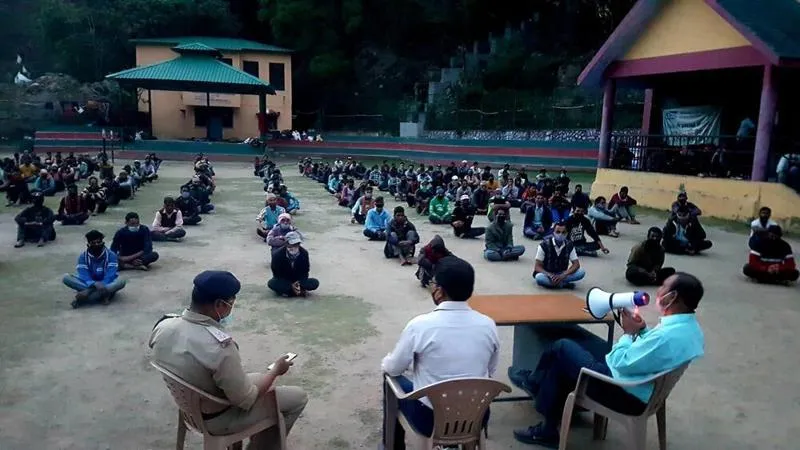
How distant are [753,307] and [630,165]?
12.7 metres

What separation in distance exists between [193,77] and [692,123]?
24.9 metres

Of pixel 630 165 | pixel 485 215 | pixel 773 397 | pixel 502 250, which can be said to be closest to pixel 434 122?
pixel 630 165

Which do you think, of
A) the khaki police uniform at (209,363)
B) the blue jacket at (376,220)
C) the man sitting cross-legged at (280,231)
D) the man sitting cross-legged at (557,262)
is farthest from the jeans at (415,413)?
the blue jacket at (376,220)

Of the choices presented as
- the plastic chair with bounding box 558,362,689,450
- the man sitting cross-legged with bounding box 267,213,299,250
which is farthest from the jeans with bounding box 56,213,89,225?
the plastic chair with bounding box 558,362,689,450

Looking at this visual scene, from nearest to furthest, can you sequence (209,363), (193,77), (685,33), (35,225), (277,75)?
(209,363), (35,225), (685,33), (193,77), (277,75)

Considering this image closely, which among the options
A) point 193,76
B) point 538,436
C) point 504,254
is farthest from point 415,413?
point 193,76

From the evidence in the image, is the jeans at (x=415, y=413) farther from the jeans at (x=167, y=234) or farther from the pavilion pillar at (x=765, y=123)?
the pavilion pillar at (x=765, y=123)

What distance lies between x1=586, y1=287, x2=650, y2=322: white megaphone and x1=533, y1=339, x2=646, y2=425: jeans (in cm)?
29

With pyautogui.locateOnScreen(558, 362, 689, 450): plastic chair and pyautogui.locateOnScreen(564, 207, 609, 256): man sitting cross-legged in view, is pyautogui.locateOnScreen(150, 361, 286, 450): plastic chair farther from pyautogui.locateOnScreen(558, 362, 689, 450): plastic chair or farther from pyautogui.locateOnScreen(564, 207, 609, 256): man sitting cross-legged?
pyautogui.locateOnScreen(564, 207, 609, 256): man sitting cross-legged

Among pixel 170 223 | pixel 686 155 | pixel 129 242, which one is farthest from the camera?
pixel 686 155

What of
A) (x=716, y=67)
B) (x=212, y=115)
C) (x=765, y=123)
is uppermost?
(x=716, y=67)

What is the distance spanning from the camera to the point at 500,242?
11547mm

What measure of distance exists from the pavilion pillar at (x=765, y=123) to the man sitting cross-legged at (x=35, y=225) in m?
15.7

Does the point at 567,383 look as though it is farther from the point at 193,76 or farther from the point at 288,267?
the point at 193,76
